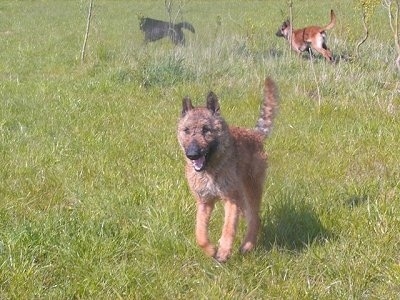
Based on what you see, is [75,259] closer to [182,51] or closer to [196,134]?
[196,134]

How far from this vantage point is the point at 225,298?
3.26m

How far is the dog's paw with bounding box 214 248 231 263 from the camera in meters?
3.73

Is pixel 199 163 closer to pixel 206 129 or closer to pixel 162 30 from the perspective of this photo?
pixel 206 129

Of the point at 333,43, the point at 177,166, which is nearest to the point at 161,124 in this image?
the point at 177,166

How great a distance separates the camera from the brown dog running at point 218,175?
3.80 metres

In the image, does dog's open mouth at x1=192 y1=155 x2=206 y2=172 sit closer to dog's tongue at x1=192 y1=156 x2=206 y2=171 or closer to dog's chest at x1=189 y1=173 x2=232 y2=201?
dog's tongue at x1=192 y1=156 x2=206 y2=171

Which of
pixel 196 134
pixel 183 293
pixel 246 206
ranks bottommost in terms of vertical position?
pixel 183 293

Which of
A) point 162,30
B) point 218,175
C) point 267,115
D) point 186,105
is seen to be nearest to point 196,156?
point 218,175

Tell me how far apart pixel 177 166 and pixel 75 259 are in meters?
2.08

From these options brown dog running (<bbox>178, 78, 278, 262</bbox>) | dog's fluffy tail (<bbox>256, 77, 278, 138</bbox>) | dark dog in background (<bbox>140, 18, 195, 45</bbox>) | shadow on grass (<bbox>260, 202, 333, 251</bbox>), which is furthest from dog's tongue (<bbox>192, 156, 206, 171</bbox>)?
dark dog in background (<bbox>140, 18, 195, 45</bbox>)

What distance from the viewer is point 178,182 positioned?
500cm

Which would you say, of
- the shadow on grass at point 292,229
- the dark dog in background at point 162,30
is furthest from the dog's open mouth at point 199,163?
the dark dog in background at point 162,30

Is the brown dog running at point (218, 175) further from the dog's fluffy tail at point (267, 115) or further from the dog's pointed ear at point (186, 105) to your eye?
the dog's fluffy tail at point (267, 115)

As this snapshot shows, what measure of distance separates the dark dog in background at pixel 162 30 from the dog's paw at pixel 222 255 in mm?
11019
